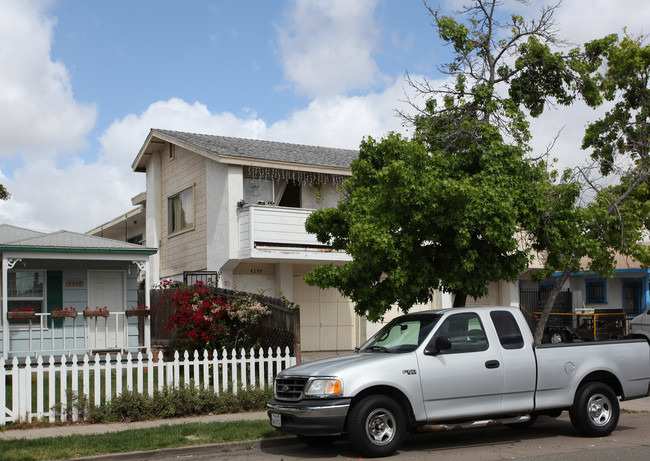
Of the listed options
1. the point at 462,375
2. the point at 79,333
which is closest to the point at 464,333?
the point at 462,375

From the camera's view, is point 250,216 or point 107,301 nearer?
point 250,216

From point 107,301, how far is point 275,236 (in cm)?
492

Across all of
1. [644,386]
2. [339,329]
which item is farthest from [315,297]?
[644,386]

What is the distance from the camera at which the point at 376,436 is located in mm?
8508

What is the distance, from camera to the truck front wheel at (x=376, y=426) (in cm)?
835

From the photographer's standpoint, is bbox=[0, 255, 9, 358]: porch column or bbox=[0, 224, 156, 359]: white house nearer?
bbox=[0, 255, 9, 358]: porch column

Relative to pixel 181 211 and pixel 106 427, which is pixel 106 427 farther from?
pixel 181 211

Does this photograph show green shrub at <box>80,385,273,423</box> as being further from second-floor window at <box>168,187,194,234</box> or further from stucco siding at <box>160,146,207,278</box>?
second-floor window at <box>168,187,194,234</box>

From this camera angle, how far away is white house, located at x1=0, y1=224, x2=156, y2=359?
1692 centimetres

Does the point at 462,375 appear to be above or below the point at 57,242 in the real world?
below

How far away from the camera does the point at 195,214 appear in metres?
21.4

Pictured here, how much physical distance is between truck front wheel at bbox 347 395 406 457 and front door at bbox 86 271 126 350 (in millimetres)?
11356

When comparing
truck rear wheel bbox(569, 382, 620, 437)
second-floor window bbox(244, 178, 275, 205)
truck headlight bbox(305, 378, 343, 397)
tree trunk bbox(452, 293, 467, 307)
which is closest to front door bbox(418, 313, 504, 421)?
truck headlight bbox(305, 378, 343, 397)

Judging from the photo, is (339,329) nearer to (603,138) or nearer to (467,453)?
(603,138)
